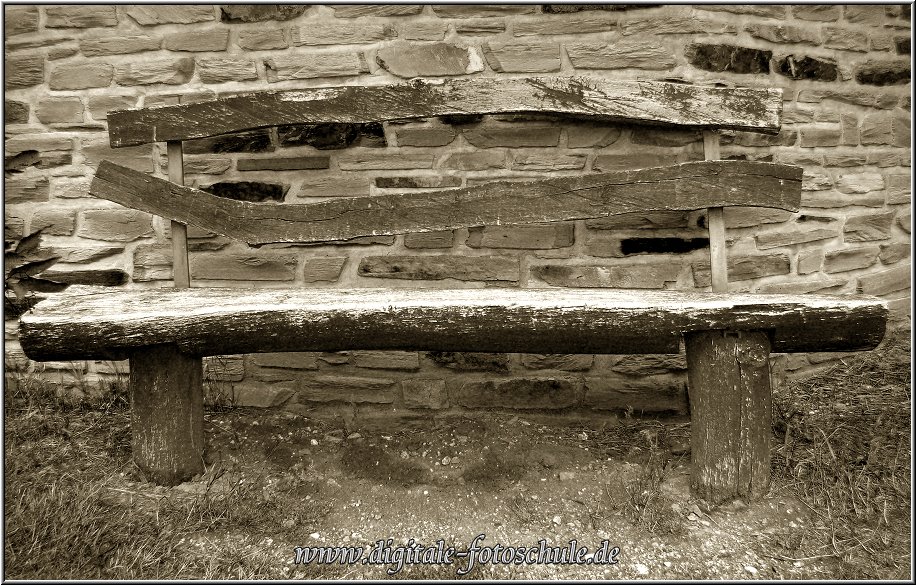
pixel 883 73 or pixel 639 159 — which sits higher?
pixel 883 73

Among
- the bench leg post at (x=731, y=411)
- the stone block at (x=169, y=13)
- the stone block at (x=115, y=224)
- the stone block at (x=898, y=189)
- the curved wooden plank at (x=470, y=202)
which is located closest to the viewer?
the bench leg post at (x=731, y=411)

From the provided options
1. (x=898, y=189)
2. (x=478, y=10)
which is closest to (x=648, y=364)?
(x=898, y=189)

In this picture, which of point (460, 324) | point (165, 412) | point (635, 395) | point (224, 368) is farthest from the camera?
point (224, 368)

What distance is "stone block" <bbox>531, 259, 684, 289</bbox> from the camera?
2242 millimetres

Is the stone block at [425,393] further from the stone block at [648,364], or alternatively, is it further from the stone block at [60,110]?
the stone block at [60,110]

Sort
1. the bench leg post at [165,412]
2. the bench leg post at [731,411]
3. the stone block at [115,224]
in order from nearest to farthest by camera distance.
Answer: the bench leg post at [731,411], the bench leg post at [165,412], the stone block at [115,224]

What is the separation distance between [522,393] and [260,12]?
192 centimetres

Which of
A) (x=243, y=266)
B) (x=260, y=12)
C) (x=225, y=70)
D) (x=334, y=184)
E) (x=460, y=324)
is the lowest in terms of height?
(x=460, y=324)

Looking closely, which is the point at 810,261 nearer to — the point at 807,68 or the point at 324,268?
the point at 807,68

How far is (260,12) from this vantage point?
2246 millimetres

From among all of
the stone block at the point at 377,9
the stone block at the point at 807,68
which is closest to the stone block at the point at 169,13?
the stone block at the point at 377,9

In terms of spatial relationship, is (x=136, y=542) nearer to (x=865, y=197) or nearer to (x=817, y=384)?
(x=817, y=384)

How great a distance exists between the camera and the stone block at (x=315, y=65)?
2240 millimetres

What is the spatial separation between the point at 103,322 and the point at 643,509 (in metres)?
1.69
